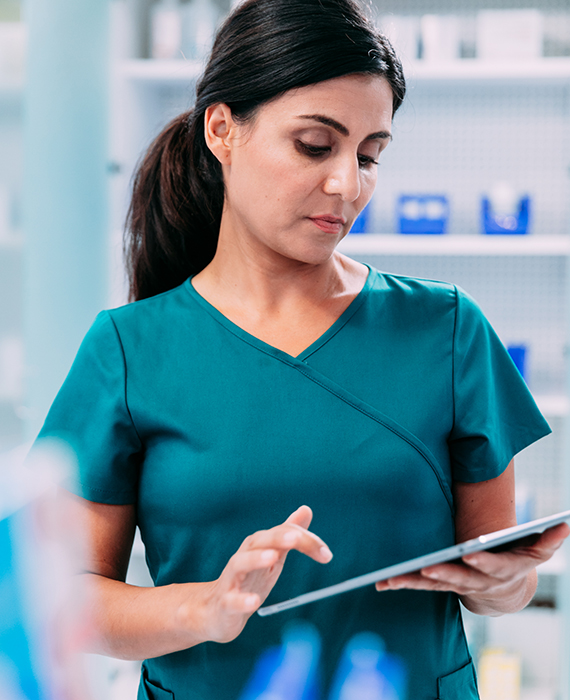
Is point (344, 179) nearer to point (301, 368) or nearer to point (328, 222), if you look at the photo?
point (328, 222)

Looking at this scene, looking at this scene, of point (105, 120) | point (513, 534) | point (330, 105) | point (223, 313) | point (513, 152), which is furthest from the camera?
point (513, 152)

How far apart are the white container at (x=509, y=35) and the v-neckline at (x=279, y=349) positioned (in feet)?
5.40

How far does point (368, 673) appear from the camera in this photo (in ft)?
2.97

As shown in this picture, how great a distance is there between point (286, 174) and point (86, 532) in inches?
20.4

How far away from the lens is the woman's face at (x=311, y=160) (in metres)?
0.86

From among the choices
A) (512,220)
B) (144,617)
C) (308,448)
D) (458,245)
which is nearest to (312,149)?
(308,448)

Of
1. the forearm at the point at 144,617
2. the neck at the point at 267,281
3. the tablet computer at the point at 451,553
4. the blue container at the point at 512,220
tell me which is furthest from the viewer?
the blue container at the point at 512,220

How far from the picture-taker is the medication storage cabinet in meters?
2.46

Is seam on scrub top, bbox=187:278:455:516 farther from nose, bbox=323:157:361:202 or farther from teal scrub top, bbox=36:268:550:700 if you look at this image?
nose, bbox=323:157:361:202

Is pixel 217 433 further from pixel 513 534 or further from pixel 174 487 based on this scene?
pixel 513 534

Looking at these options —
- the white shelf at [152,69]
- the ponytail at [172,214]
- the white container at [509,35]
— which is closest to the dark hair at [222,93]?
the ponytail at [172,214]

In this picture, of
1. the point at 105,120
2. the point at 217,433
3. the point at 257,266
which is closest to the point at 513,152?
the point at 105,120

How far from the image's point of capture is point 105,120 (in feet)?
7.70

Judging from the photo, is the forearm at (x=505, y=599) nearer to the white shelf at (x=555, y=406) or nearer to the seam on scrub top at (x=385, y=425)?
the seam on scrub top at (x=385, y=425)
